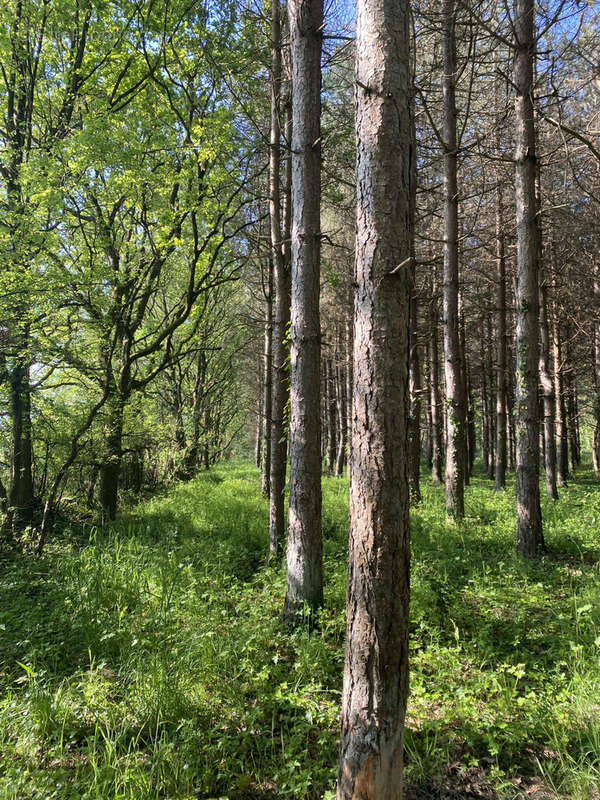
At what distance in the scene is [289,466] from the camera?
5883 millimetres

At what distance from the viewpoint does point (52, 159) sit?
7.98m

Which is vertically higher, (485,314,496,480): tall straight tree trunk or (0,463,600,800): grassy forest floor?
(485,314,496,480): tall straight tree trunk

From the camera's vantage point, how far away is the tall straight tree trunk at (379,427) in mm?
2328

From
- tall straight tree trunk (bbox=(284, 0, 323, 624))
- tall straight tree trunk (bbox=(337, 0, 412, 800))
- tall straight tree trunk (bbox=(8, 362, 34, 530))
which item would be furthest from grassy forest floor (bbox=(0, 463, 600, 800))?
tall straight tree trunk (bbox=(8, 362, 34, 530))

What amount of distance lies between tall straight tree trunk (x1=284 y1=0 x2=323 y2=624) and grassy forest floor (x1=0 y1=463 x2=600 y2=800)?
39.3 inches

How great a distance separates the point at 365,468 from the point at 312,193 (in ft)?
12.4

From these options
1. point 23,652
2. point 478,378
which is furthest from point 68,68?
point 478,378

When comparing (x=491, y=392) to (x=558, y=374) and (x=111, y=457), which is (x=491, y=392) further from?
(x=111, y=457)

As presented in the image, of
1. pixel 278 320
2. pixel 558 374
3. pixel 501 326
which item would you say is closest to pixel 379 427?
pixel 278 320

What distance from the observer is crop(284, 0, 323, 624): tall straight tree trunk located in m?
4.88

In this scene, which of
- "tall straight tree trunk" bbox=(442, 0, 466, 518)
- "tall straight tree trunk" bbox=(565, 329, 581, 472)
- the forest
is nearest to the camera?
the forest

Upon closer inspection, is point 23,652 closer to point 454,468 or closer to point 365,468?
point 365,468

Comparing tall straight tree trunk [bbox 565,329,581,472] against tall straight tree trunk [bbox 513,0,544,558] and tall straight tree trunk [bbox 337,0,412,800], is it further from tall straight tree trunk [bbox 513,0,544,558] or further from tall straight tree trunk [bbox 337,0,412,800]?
tall straight tree trunk [bbox 337,0,412,800]

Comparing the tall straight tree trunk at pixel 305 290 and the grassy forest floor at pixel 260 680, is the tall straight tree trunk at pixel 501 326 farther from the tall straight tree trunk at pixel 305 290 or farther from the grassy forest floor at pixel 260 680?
the tall straight tree trunk at pixel 305 290
